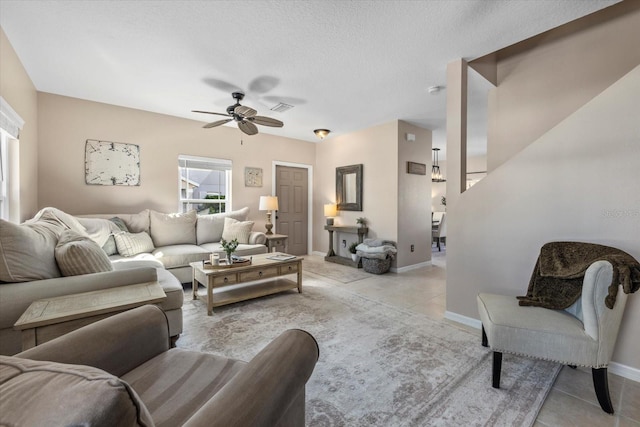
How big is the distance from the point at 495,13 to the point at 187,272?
163 inches

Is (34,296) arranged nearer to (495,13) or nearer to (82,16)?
(82,16)

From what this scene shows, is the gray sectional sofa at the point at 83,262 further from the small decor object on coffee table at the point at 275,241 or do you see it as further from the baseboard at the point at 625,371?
the baseboard at the point at 625,371

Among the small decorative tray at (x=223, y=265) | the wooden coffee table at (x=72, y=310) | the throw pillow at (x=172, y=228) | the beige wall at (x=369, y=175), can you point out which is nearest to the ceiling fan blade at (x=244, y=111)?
the small decorative tray at (x=223, y=265)

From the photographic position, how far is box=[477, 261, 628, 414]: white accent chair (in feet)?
5.10

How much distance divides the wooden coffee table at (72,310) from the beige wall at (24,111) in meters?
2.14

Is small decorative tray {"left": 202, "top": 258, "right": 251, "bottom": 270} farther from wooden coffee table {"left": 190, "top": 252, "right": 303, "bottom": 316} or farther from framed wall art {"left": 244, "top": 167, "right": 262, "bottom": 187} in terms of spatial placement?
framed wall art {"left": 244, "top": 167, "right": 262, "bottom": 187}

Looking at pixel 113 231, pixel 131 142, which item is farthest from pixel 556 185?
pixel 131 142

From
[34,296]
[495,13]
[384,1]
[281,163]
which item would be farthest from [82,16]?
[281,163]

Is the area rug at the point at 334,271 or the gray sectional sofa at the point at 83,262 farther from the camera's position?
the area rug at the point at 334,271

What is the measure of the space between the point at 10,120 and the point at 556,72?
5252 millimetres

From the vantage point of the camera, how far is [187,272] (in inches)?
146

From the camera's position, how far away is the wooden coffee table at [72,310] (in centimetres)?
144

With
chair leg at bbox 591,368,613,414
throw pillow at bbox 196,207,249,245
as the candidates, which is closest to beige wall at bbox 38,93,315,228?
throw pillow at bbox 196,207,249,245

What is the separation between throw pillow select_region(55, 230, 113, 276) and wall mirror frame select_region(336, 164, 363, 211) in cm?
407
